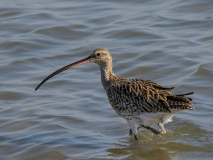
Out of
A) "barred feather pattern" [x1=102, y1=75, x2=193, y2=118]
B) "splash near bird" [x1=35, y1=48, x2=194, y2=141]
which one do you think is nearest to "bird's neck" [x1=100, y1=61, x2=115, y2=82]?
"splash near bird" [x1=35, y1=48, x2=194, y2=141]

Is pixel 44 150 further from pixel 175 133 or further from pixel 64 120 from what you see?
pixel 175 133

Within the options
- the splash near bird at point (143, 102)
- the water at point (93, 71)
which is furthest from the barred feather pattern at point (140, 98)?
the water at point (93, 71)

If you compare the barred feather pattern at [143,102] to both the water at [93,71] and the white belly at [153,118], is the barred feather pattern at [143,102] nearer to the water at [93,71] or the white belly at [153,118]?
the white belly at [153,118]

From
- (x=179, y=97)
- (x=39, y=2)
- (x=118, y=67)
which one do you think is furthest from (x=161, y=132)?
(x=39, y=2)

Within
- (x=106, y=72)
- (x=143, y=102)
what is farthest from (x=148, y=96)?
(x=106, y=72)

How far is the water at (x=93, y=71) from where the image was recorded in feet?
29.4

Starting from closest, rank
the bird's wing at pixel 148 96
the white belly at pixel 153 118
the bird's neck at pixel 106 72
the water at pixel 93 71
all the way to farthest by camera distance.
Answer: the bird's wing at pixel 148 96 < the white belly at pixel 153 118 < the water at pixel 93 71 < the bird's neck at pixel 106 72

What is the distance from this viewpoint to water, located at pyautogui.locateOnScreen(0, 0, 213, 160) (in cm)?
895

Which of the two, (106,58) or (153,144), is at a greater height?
(106,58)

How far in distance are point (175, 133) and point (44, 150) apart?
2880 mm

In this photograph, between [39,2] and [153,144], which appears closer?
[153,144]

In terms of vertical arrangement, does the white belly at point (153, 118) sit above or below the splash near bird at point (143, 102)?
below

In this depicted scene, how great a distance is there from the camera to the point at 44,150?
346 inches

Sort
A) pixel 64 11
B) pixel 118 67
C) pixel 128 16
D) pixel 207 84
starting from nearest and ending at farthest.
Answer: pixel 207 84 → pixel 118 67 → pixel 128 16 → pixel 64 11
